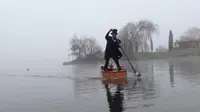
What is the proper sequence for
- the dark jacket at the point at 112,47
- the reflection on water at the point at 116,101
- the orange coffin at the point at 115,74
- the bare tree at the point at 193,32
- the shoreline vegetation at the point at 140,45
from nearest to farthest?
the reflection on water at the point at 116,101 → the orange coffin at the point at 115,74 → the dark jacket at the point at 112,47 → the shoreline vegetation at the point at 140,45 → the bare tree at the point at 193,32

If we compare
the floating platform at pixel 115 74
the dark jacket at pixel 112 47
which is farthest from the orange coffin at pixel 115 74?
the dark jacket at pixel 112 47

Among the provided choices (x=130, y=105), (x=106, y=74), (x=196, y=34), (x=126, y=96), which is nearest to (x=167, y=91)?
(x=126, y=96)

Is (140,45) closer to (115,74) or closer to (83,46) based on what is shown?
(83,46)

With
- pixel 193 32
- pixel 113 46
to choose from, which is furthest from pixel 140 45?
pixel 113 46

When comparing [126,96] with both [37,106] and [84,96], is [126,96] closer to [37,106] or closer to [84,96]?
[84,96]

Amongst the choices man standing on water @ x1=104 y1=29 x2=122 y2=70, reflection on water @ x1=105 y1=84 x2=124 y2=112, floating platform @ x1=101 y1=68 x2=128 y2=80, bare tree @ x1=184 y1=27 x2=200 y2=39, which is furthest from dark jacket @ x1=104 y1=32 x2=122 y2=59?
bare tree @ x1=184 y1=27 x2=200 y2=39

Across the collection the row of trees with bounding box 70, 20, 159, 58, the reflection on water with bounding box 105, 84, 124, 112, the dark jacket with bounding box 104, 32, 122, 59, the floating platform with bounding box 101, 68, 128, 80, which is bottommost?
the reflection on water with bounding box 105, 84, 124, 112

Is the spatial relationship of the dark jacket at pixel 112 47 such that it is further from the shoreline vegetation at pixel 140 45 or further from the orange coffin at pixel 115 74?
the shoreline vegetation at pixel 140 45

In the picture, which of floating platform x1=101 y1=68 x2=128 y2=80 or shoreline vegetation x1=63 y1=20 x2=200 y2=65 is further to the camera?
shoreline vegetation x1=63 y1=20 x2=200 y2=65

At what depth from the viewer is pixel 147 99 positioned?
25.4 ft

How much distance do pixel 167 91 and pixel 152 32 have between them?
55486 millimetres

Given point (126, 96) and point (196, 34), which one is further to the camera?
point (196, 34)

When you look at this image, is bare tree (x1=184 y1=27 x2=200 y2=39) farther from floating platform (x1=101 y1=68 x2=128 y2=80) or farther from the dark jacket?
floating platform (x1=101 y1=68 x2=128 y2=80)

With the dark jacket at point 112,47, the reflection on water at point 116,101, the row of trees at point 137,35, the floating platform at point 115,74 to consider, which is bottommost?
the reflection on water at point 116,101
